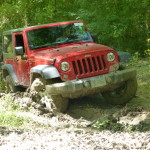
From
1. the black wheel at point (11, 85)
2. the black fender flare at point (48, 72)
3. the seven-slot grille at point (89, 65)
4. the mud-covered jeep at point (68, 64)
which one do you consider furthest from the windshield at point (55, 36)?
the black wheel at point (11, 85)

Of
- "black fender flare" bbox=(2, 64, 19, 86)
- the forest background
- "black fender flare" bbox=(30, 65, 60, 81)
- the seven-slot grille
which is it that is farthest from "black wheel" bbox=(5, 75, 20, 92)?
the forest background

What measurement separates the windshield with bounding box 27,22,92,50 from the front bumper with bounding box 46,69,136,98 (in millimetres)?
1432

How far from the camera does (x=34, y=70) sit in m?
6.59

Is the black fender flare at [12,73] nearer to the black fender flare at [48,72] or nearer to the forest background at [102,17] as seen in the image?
the black fender flare at [48,72]

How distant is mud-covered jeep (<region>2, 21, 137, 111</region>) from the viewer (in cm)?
619

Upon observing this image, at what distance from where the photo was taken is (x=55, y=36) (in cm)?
734

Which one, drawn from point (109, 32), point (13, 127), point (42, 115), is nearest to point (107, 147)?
point (13, 127)

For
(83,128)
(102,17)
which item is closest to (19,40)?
(83,128)

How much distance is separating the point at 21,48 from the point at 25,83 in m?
1.06

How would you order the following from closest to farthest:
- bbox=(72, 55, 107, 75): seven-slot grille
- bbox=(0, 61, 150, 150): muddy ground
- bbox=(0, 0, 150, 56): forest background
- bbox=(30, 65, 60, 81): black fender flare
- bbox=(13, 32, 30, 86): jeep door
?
bbox=(0, 61, 150, 150): muddy ground → bbox=(30, 65, 60, 81): black fender flare → bbox=(72, 55, 107, 75): seven-slot grille → bbox=(13, 32, 30, 86): jeep door → bbox=(0, 0, 150, 56): forest background

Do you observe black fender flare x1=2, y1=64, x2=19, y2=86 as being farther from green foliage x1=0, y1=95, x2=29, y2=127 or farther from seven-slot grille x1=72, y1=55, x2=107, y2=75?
seven-slot grille x1=72, y1=55, x2=107, y2=75

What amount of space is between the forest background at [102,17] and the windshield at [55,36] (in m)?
3.57

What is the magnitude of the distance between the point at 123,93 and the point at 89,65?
1107 mm

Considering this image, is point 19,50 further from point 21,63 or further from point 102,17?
point 102,17
